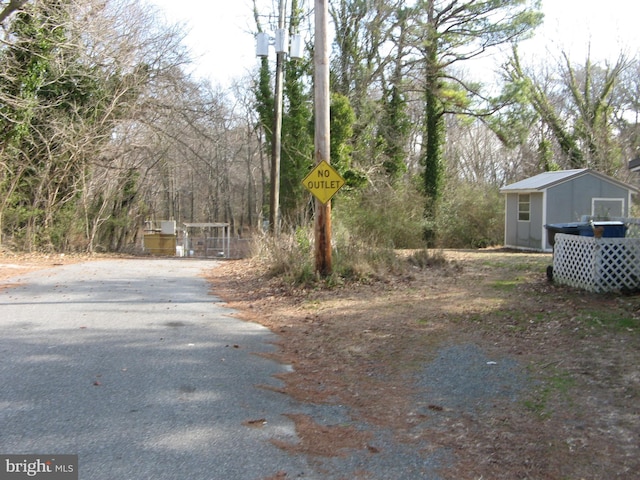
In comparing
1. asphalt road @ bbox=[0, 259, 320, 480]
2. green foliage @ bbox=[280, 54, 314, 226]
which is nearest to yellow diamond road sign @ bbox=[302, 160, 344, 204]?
asphalt road @ bbox=[0, 259, 320, 480]

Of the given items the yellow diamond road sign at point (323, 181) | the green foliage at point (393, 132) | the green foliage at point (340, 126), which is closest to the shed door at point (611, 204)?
the green foliage at point (393, 132)

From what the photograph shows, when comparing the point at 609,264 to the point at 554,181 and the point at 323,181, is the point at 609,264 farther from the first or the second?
the point at 554,181

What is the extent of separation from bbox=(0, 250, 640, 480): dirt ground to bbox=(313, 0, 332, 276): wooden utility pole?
3.45ft

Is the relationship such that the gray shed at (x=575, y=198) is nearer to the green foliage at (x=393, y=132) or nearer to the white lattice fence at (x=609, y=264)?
the green foliage at (x=393, y=132)

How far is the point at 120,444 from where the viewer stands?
13.8ft

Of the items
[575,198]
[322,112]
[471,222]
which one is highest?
[322,112]

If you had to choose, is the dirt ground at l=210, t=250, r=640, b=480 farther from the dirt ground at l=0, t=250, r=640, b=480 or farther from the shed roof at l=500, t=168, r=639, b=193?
the shed roof at l=500, t=168, r=639, b=193

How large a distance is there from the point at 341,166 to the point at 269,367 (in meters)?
19.2

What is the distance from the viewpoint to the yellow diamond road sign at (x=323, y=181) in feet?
38.3

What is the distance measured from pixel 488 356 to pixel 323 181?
5995 millimetres

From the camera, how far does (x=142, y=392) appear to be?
5.41 meters

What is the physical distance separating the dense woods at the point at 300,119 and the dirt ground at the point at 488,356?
6900mm

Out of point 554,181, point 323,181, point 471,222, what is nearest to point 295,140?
point 471,222

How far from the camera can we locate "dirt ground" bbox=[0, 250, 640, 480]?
423 centimetres
